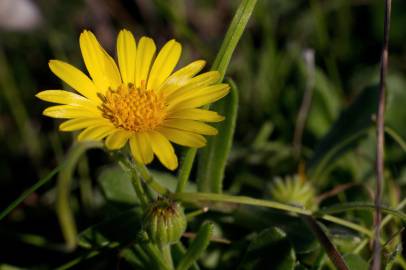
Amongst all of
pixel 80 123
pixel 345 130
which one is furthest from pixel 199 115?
pixel 345 130

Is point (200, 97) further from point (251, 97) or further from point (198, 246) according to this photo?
point (251, 97)

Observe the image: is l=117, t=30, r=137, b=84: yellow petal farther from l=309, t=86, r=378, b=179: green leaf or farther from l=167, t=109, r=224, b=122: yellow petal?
l=309, t=86, r=378, b=179: green leaf

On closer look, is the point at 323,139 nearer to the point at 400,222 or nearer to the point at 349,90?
the point at 400,222

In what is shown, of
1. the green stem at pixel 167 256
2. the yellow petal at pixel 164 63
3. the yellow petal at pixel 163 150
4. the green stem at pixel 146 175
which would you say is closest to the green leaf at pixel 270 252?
the green stem at pixel 167 256

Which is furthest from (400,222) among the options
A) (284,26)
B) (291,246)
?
(284,26)

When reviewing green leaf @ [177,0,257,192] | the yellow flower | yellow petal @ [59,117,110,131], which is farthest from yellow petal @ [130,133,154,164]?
green leaf @ [177,0,257,192]

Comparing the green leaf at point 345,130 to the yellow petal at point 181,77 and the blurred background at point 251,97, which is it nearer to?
the blurred background at point 251,97
